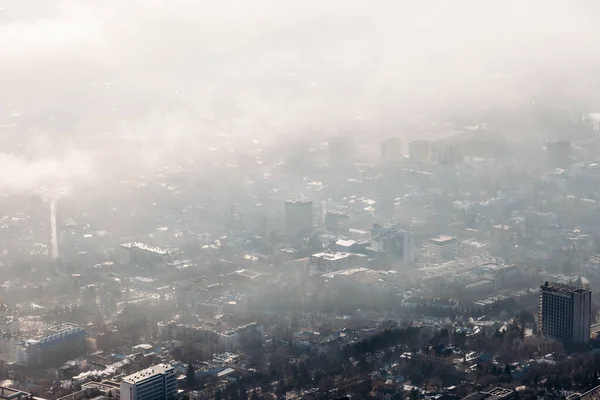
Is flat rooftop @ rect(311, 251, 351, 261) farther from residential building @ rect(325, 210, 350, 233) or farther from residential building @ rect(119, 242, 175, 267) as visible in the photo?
residential building @ rect(119, 242, 175, 267)

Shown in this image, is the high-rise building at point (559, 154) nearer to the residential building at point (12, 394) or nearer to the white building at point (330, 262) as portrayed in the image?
the white building at point (330, 262)

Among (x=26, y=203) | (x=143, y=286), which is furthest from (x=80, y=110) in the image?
(x=143, y=286)

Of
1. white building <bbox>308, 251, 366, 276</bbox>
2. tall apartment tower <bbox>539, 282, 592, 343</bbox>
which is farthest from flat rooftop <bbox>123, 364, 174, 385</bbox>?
white building <bbox>308, 251, 366, 276</bbox>

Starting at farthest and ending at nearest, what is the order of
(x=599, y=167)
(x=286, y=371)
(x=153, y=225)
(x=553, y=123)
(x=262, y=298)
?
(x=553, y=123) < (x=599, y=167) < (x=153, y=225) < (x=262, y=298) < (x=286, y=371)

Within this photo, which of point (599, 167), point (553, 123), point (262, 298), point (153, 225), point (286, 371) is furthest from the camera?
point (553, 123)

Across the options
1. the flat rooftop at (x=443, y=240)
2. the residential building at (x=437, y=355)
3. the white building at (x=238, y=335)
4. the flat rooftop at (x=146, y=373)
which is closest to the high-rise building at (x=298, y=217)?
the flat rooftop at (x=443, y=240)

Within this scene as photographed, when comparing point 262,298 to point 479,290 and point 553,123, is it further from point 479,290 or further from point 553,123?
point 553,123
